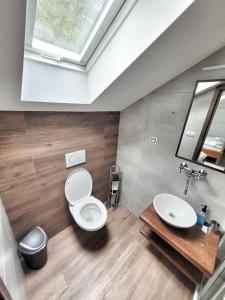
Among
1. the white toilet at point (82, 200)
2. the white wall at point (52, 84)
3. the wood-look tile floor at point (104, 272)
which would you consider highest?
the white wall at point (52, 84)

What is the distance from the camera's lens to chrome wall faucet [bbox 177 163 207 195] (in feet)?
4.31

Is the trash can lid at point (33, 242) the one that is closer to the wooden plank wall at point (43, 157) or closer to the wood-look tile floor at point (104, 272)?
the wooden plank wall at point (43, 157)

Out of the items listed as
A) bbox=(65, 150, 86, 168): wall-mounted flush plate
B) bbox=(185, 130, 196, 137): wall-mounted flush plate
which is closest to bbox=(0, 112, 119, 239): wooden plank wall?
bbox=(65, 150, 86, 168): wall-mounted flush plate

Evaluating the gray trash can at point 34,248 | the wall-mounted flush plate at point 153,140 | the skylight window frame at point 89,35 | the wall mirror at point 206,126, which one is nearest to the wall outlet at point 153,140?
the wall-mounted flush plate at point 153,140

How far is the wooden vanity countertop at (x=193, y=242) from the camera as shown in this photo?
1.07 meters

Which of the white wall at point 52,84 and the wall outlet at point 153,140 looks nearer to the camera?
the white wall at point 52,84

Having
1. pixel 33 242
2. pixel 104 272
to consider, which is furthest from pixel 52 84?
pixel 104 272

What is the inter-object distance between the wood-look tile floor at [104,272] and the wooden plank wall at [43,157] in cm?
32

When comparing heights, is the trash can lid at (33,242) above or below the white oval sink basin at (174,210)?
below

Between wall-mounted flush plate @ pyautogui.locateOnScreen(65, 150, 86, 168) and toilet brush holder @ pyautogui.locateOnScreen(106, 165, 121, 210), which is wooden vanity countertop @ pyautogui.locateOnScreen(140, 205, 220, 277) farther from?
wall-mounted flush plate @ pyautogui.locateOnScreen(65, 150, 86, 168)

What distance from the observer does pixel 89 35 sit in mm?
1059

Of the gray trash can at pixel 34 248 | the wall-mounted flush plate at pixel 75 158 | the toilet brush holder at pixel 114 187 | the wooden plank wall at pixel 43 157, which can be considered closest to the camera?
the wooden plank wall at pixel 43 157

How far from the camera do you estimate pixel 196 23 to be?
2.50 feet

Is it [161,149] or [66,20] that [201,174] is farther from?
[66,20]
